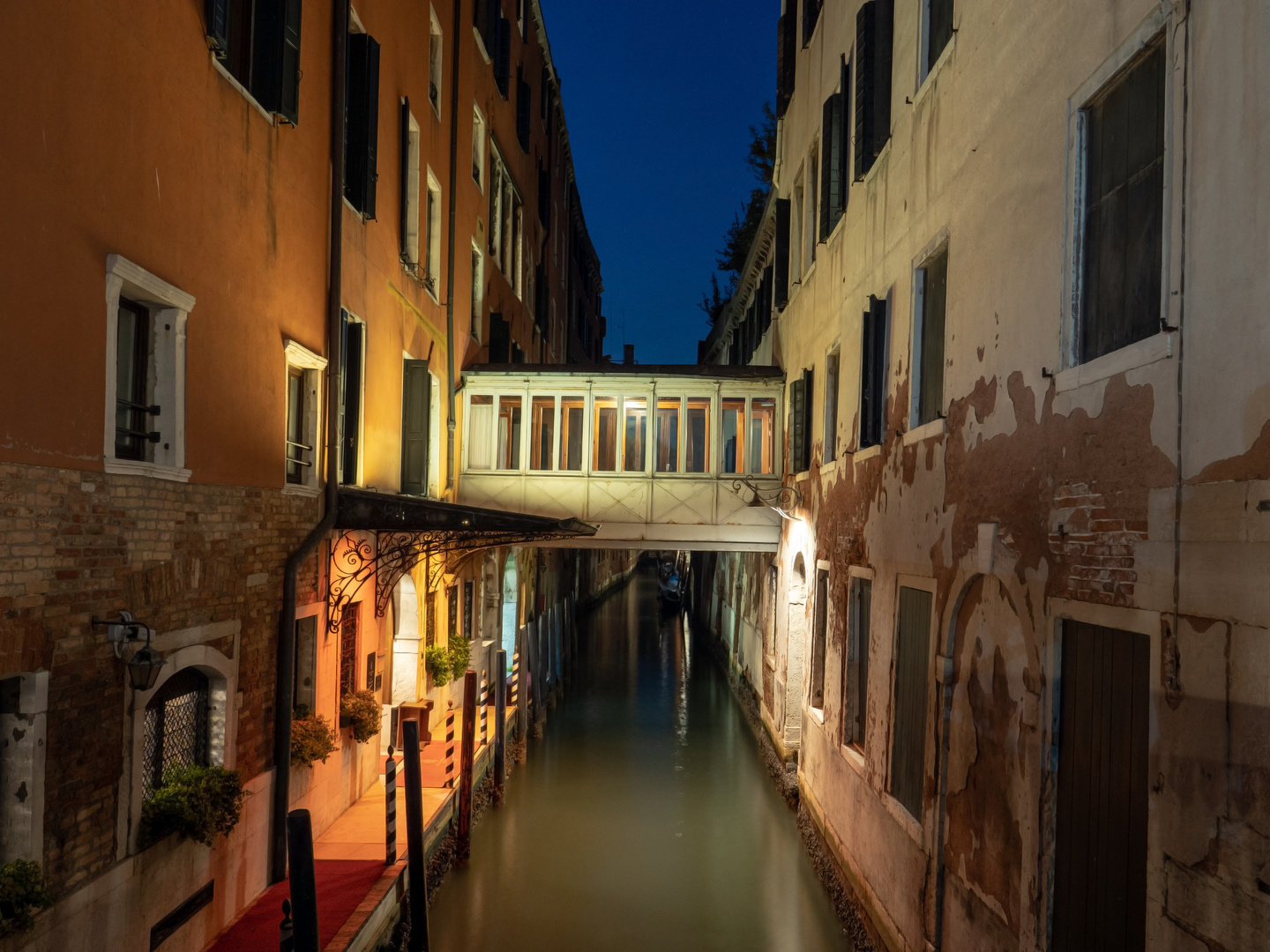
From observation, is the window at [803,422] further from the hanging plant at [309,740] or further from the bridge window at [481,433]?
the hanging plant at [309,740]

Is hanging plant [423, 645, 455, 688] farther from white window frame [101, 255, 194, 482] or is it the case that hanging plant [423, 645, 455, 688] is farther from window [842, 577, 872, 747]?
white window frame [101, 255, 194, 482]

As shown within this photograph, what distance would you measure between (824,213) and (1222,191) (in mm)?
7456

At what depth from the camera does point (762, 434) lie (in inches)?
568

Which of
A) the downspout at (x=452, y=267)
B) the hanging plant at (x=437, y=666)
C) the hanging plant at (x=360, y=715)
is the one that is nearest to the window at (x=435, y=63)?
the downspout at (x=452, y=267)

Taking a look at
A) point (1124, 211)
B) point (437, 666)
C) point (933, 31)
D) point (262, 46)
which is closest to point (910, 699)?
point (1124, 211)

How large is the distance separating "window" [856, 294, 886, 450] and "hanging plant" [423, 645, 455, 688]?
576cm

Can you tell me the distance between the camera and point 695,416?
70.1 ft

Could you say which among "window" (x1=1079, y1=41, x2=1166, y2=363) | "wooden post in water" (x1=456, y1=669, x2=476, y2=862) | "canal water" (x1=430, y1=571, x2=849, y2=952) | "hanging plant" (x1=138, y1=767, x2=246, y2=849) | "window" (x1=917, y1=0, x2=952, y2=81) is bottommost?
"canal water" (x1=430, y1=571, x2=849, y2=952)

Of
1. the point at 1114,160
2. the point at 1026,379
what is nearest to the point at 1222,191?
the point at 1114,160

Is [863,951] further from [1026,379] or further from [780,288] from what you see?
[780,288]

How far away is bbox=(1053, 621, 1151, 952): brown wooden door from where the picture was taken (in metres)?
4.08

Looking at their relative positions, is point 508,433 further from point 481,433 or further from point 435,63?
point 435,63

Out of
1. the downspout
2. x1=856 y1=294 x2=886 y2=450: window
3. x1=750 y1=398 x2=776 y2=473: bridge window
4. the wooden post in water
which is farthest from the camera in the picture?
x1=750 y1=398 x2=776 y2=473: bridge window

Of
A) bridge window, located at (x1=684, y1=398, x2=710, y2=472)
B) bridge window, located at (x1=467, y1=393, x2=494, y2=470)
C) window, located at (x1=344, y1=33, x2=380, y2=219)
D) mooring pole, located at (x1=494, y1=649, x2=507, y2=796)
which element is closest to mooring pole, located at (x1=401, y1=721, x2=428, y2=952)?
mooring pole, located at (x1=494, y1=649, x2=507, y2=796)
